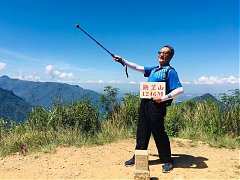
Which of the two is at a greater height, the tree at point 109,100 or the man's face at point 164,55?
the man's face at point 164,55

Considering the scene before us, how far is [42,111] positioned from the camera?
34.7 ft

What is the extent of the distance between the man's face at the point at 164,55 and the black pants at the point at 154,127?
70 centimetres

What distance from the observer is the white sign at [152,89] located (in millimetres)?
6641

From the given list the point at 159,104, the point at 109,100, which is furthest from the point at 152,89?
the point at 109,100

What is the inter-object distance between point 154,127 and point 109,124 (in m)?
3.70

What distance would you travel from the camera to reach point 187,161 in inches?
298

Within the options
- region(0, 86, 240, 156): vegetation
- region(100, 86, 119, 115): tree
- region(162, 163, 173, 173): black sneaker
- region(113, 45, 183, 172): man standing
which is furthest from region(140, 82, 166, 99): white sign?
region(100, 86, 119, 115): tree

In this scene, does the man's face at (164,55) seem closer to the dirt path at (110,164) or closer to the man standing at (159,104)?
the man standing at (159,104)

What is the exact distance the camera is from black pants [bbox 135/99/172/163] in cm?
674

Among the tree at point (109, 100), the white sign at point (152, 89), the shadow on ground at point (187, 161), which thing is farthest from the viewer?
the tree at point (109, 100)

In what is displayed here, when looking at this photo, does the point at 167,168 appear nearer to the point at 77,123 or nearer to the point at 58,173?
the point at 58,173

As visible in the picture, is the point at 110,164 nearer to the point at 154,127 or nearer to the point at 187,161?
the point at 154,127

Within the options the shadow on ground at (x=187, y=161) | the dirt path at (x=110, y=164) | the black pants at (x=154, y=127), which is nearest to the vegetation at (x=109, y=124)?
the dirt path at (x=110, y=164)

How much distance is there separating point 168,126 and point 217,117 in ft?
4.25
